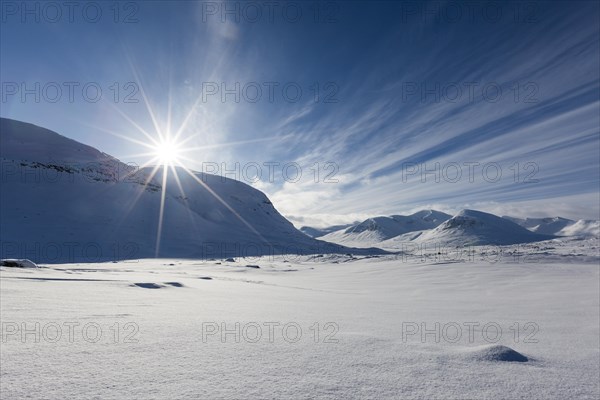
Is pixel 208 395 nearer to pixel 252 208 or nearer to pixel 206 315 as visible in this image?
pixel 206 315

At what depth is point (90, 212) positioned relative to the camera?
4803 centimetres

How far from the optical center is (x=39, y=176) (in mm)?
53781

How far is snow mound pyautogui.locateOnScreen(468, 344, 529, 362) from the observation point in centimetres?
211

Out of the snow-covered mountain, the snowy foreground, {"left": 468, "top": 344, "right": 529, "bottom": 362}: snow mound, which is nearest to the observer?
the snowy foreground

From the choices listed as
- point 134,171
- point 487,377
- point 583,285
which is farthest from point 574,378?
point 134,171

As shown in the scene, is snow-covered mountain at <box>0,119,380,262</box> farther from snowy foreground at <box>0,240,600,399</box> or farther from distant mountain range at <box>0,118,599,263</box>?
snowy foreground at <box>0,240,600,399</box>

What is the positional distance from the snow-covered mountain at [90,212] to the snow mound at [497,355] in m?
33.8


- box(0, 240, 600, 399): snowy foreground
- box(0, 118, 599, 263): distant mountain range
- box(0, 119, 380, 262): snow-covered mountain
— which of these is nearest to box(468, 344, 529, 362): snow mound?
box(0, 240, 600, 399): snowy foreground

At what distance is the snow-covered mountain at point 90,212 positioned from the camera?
120 feet

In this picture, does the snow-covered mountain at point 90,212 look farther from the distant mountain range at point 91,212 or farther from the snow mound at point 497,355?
the snow mound at point 497,355

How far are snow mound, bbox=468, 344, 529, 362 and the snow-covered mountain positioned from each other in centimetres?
3385

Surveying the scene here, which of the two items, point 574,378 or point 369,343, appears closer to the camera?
point 574,378

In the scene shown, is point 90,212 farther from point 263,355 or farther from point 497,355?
point 497,355

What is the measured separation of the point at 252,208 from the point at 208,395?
349 feet
